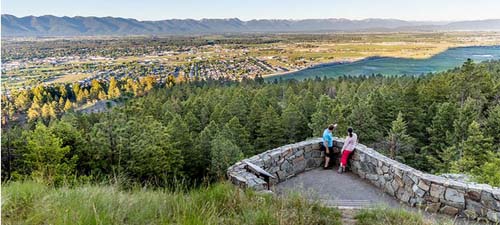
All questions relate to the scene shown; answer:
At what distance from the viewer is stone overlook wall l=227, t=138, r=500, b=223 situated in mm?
5688

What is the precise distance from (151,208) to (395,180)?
5.29 m

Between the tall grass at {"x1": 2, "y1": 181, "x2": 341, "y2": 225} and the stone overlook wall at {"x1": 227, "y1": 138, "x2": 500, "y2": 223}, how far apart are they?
2.20 meters

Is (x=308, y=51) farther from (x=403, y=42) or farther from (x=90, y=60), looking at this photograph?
(x=90, y=60)

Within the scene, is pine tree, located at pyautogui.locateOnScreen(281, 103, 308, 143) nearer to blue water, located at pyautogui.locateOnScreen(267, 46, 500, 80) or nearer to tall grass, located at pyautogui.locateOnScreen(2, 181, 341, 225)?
tall grass, located at pyautogui.locateOnScreen(2, 181, 341, 225)

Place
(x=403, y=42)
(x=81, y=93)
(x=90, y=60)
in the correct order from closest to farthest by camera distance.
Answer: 1. (x=81, y=93)
2. (x=90, y=60)
3. (x=403, y=42)

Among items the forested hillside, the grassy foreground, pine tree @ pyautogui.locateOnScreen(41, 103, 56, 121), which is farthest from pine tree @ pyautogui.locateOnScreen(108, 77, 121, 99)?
the grassy foreground

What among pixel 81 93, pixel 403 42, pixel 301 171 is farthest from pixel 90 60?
pixel 403 42

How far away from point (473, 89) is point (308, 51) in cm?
12166

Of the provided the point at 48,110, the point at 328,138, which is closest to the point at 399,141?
the point at 328,138

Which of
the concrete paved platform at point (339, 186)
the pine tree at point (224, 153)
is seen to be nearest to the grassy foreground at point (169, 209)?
the concrete paved platform at point (339, 186)

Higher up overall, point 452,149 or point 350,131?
point 350,131

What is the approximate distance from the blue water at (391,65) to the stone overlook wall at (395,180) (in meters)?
100

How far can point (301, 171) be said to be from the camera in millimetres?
8500

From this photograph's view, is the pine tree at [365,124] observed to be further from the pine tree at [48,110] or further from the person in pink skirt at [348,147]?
the pine tree at [48,110]
